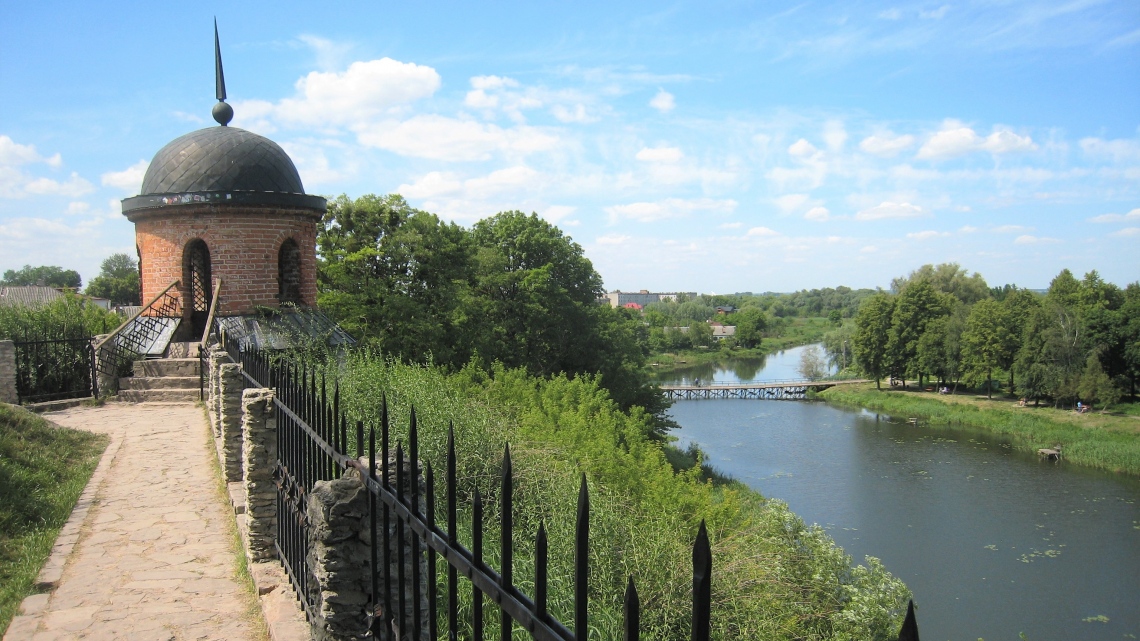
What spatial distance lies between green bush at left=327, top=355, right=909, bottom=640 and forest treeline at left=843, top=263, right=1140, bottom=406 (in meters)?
38.5

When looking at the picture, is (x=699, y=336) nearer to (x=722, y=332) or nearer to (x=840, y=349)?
(x=722, y=332)

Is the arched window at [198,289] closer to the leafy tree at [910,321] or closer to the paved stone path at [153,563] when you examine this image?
the paved stone path at [153,563]

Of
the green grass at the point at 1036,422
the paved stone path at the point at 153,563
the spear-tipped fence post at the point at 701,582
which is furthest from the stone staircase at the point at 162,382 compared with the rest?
the green grass at the point at 1036,422

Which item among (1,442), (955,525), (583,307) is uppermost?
(583,307)

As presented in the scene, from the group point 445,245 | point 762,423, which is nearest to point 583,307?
point 445,245

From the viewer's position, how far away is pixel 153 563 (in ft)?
18.2

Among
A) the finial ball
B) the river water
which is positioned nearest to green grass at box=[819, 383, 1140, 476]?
the river water

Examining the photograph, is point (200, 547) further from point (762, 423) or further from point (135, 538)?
point (762, 423)

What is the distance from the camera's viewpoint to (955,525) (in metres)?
22.7

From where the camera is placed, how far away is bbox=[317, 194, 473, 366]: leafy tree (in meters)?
18.7

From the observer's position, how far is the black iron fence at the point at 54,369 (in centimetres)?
1326

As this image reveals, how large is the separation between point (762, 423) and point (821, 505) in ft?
62.1

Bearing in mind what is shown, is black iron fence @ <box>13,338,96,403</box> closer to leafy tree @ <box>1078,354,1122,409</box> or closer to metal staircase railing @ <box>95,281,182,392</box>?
metal staircase railing @ <box>95,281,182,392</box>

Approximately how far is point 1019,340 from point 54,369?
51.2 meters
